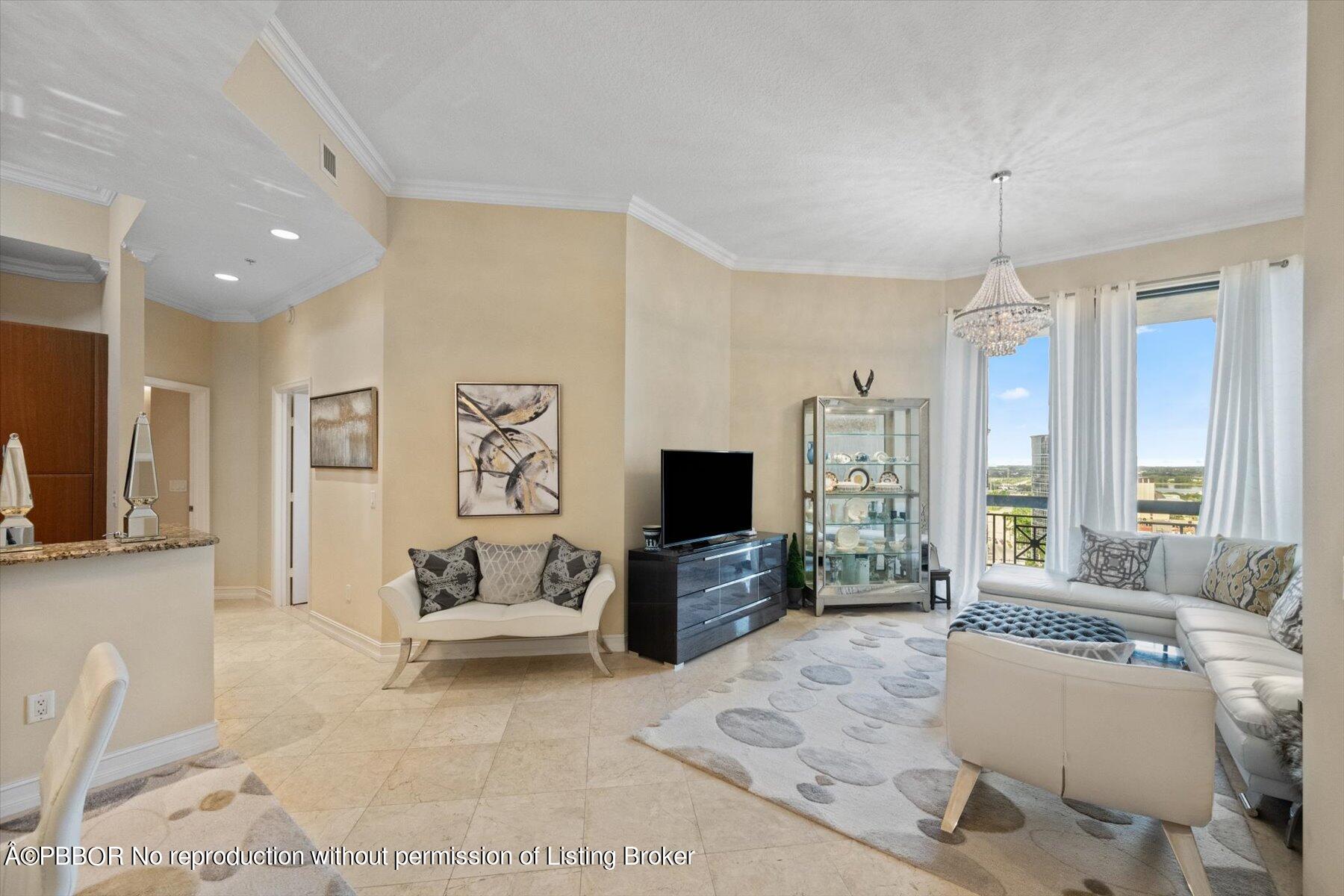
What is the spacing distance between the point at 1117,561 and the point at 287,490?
678 centimetres

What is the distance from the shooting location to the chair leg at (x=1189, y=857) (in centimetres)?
174

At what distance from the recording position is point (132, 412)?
3.58 m

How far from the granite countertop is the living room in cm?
2

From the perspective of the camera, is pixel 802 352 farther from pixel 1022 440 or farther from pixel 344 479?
pixel 344 479

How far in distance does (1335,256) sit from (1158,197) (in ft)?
10.4

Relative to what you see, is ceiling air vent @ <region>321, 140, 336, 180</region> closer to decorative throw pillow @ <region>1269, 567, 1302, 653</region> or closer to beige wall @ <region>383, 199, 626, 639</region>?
beige wall @ <region>383, 199, 626, 639</region>

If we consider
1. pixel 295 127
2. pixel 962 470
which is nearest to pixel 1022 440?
pixel 962 470

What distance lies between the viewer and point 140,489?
2.69m

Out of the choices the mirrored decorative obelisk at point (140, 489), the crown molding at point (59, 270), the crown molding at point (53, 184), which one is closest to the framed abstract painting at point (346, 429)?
the mirrored decorative obelisk at point (140, 489)

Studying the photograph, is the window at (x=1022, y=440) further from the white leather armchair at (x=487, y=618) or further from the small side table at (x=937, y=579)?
the white leather armchair at (x=487, y=618)

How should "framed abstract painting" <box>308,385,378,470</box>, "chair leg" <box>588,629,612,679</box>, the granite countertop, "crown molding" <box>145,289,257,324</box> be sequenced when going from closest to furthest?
1. the granite countertop
2. "chair leg" <box>588,629,612,679</box>
3. "framed abstract painting" <box>308,385,378,470</box>
4. "crown molding" <box>145,289,257,324</box>

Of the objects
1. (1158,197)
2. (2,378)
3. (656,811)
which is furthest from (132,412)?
(1158,197)

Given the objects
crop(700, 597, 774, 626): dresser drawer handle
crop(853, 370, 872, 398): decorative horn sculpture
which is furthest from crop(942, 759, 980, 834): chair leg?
crop(853, 370, 872, 398): decorative horn sculpture

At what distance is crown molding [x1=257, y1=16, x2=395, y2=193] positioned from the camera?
2.47 m
